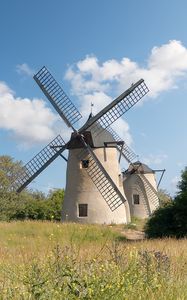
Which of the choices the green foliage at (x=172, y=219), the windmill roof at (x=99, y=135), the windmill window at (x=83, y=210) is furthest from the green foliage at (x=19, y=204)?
the green foliage at (x=172, y=219)

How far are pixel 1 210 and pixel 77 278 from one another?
30956 mm

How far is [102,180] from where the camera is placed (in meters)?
29.1

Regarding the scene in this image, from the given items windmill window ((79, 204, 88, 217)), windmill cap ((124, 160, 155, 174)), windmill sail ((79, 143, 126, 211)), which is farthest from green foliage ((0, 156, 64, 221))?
windmill cap ((124, 160, 155, 174))

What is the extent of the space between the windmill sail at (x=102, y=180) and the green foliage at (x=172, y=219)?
6.93 meters

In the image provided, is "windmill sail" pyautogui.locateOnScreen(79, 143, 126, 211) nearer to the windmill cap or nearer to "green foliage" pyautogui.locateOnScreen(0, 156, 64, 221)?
"green foliage" pyautogui.locateOnScreen(0, 156, 64, 221)

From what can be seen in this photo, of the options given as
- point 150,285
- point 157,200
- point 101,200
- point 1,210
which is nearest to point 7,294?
point 150,285

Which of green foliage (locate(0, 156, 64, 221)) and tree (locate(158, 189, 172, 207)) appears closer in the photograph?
tree (locate(158, 189, 172, 207))

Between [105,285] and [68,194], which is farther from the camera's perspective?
[68,194]

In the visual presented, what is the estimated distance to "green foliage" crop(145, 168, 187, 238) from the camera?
2066cm

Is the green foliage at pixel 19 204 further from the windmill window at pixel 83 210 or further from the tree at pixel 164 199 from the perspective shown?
the tree at pixel 164 199

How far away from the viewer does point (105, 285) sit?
470cm

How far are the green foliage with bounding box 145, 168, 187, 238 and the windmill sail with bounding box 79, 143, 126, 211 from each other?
6933 mm

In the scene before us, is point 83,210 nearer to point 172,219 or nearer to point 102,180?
point 102,180

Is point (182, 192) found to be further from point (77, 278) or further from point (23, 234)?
point (77, 278)
